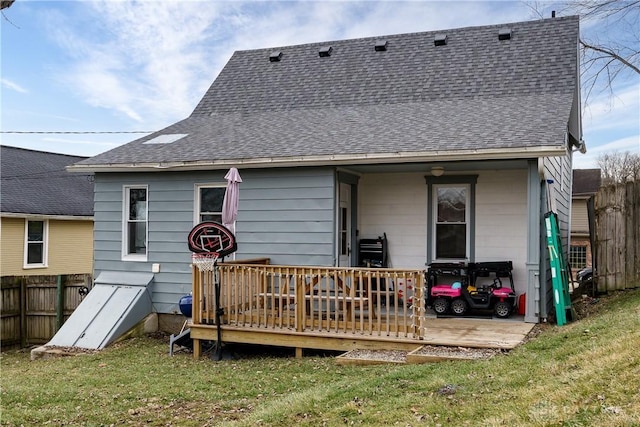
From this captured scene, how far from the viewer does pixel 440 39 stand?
1273 cm

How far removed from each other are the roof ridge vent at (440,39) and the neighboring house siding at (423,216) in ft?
12.7

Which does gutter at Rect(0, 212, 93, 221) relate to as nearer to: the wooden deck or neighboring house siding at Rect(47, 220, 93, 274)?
neighboring house siding at Rect(47, 220, 93, 274)

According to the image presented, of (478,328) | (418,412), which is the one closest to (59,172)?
(478,328)

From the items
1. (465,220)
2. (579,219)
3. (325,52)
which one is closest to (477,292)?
(465,220)

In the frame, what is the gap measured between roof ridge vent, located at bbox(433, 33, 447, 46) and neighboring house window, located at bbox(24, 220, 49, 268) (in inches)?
489

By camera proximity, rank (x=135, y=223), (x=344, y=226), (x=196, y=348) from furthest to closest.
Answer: (x=135, y=223)
(x=344, y=226)
(x=196, y=348)

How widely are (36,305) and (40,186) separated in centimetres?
723

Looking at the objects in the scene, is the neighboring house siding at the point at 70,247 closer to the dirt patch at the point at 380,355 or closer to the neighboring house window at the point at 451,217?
the neighboring house window at the point at 451,217

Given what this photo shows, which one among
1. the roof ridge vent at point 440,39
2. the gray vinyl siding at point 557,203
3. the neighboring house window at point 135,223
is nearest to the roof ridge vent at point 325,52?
the roof ridge vent at point 440,39

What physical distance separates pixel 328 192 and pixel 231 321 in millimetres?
2625

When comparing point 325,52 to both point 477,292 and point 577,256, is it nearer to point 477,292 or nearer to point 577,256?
point 477,292

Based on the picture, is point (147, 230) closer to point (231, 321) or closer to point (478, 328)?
point (231, 321)

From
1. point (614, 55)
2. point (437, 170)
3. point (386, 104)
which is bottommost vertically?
point (437, 170)

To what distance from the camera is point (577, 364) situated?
484 cm
